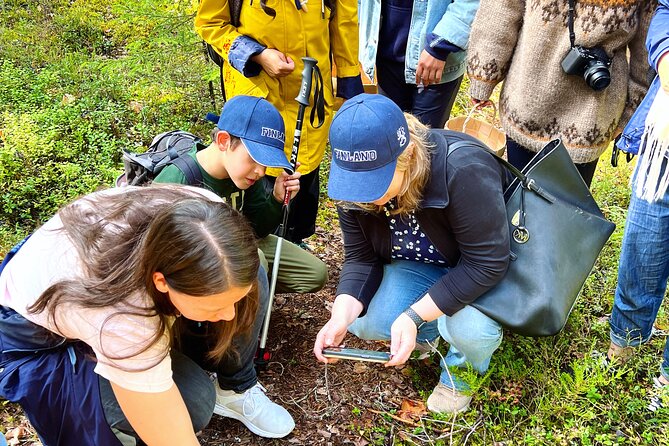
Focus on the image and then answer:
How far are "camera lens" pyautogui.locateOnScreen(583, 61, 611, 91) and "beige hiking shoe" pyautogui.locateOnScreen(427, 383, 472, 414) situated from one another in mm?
1430

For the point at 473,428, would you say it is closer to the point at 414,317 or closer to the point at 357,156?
the point at 414,317

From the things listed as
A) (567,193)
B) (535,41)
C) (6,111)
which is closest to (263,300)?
(567,193)

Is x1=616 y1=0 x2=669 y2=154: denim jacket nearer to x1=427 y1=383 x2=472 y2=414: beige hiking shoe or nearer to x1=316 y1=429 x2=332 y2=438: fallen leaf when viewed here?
x1=427 y1=383 x2=472 y2=414: beige hiking shoe

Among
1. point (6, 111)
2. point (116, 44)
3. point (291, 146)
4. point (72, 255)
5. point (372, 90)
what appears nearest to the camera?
point (72, 255)

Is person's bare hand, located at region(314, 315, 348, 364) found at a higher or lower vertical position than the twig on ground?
higher

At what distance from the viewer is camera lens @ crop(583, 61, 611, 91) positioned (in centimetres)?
234

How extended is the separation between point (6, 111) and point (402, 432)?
389 cm

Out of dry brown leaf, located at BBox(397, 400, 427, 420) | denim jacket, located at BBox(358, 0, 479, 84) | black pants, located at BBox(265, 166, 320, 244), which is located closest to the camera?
dry brown leaf, located at BBox(397, 400, 427, 420)

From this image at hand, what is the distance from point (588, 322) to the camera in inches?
119

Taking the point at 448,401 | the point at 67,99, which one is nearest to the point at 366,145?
the point at 448,401

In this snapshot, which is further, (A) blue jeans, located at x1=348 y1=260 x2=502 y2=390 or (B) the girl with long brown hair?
(A) blue jeans, located at x1=348 y1=260 x2=502 y2=390

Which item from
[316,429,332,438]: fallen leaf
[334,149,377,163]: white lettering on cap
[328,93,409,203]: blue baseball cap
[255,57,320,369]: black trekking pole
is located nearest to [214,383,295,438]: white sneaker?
[316,429,332,438]: fallen leaf

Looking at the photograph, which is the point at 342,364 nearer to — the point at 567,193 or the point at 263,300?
the point at 263,300

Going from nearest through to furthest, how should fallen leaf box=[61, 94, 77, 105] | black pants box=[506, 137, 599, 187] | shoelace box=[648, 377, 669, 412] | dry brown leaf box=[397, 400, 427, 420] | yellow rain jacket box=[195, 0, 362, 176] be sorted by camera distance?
shoelace box=[648, 377, 669, 412] < dry brown leaf box=[397, 400, 427, 420] < black pants box=[506, 137, 599, 187] < yellow rain jacket box=[195, 0, 362, 176] < fallen leaf box=[61, 94, 77, 105]
